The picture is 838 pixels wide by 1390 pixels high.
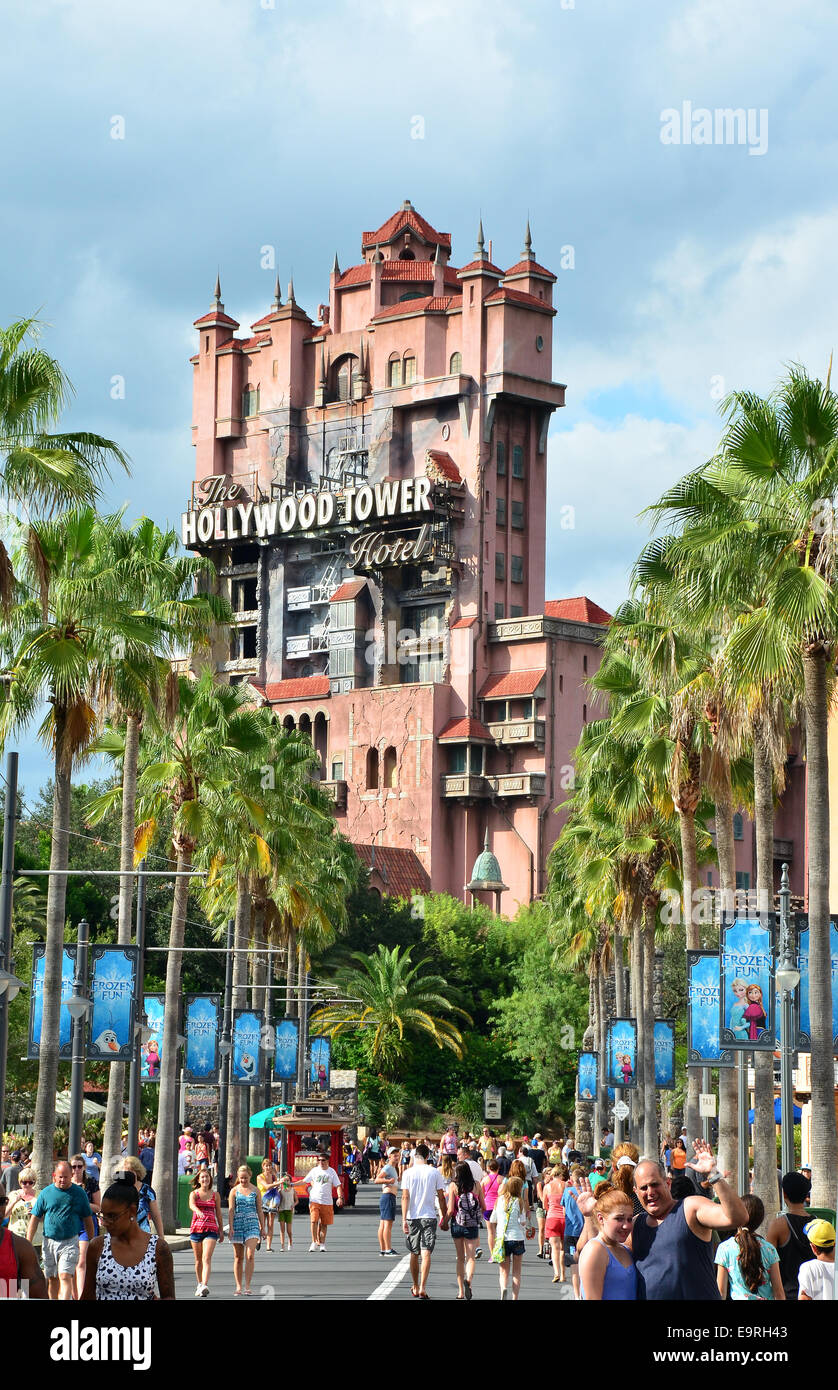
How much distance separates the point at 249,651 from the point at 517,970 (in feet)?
112

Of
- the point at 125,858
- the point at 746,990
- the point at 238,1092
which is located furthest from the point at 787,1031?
the point at 238,1092

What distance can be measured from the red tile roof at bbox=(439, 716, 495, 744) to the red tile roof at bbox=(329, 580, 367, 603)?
9.15 meters

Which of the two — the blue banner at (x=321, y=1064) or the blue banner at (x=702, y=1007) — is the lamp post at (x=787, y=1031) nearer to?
the blue banner at (x=702, y=1007)

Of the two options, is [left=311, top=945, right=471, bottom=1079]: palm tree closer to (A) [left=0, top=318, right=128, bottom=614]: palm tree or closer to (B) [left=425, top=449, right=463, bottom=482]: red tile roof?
(B) [left=425, top=449, right=463, bottom=482]: red tile roof

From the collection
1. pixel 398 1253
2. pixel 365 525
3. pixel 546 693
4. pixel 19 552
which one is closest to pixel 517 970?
pixel 546 693

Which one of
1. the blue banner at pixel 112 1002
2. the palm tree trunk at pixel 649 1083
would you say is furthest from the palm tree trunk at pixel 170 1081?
the palm tree trunk at pixel 649 1083

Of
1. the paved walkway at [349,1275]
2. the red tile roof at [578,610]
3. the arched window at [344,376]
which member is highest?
the arched window at [344,376]

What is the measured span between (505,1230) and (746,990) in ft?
25.0

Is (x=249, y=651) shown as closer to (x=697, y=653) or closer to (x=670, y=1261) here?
(x=697, y=653)

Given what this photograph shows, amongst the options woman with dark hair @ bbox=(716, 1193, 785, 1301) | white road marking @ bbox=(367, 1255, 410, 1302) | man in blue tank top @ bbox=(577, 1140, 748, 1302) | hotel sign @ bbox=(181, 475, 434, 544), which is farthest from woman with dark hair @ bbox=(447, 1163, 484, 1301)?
hotel sign @ bbox=(181, 475, 434, 544)

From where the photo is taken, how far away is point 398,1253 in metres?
33.6

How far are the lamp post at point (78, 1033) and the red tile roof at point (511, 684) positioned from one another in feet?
246

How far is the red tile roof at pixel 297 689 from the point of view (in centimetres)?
11488

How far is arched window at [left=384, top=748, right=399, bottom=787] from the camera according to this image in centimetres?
11150
